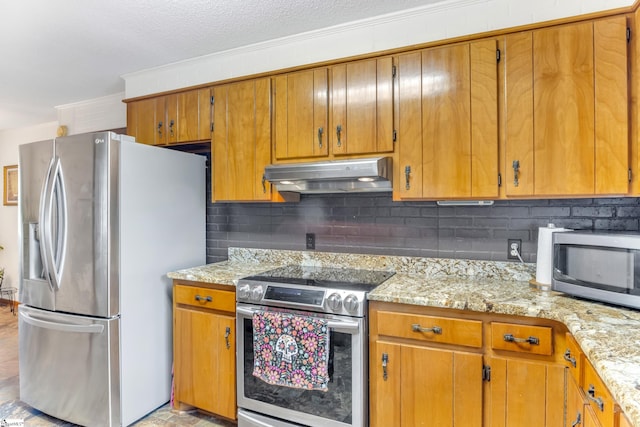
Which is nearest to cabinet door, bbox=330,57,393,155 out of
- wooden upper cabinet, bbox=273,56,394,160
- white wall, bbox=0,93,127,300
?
wooden upper cabinet, bbox=273,56,394,160

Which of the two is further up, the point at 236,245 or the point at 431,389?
the point at 236,245

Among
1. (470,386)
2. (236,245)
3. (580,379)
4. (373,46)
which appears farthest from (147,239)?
(580,379)

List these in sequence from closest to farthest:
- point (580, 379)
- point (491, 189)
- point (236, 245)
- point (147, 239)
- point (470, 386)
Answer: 1. point (580, 379)
2. point (470, 386)
3. point (491, 189)
4. point (147, 239)
5. point (236, 245)

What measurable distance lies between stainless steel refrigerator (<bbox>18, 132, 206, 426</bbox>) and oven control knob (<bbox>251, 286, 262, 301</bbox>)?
0.80 m

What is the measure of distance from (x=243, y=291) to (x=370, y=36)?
67.5 inches

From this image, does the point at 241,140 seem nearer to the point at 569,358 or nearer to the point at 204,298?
the point at 204,298

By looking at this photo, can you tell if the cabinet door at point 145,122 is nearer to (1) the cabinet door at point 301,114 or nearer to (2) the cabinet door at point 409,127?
(1) the cabinet door at point 301,114

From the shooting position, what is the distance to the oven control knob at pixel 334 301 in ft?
5.92

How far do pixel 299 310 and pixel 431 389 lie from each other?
2.44 ft

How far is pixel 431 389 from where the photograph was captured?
1.66 meters

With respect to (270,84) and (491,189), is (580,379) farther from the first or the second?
(270,84)

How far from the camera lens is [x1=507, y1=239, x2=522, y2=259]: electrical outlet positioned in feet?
6.75

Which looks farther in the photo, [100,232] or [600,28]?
[100,232]

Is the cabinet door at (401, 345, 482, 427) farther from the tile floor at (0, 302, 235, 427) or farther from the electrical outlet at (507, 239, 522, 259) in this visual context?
the tile floor at (0, 302, 235, 427)
